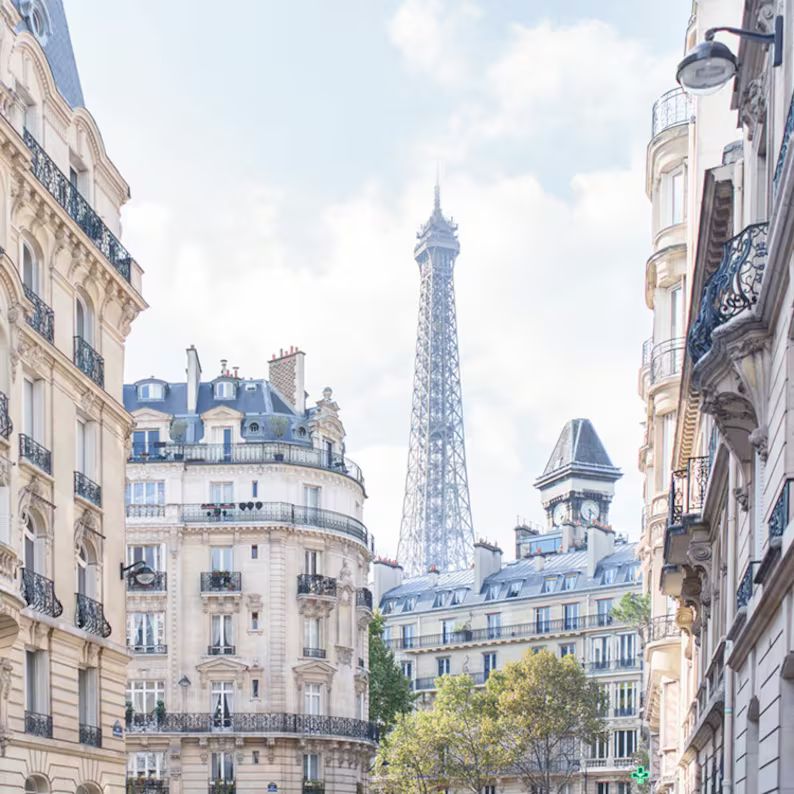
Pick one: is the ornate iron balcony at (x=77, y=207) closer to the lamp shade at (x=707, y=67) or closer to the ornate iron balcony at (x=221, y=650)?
the lamp shade at (x=707, y=67)

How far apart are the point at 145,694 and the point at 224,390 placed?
1413 centimetres

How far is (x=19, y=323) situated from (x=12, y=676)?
5.96 meters

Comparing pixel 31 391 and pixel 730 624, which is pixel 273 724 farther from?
pixel 730 624

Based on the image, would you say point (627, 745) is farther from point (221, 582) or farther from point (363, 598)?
point (221, 582)

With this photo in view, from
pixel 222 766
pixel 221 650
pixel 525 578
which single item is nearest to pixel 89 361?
pixel 221 650

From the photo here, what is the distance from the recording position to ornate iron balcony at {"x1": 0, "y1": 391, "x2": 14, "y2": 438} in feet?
80.5

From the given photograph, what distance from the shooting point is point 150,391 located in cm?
6812

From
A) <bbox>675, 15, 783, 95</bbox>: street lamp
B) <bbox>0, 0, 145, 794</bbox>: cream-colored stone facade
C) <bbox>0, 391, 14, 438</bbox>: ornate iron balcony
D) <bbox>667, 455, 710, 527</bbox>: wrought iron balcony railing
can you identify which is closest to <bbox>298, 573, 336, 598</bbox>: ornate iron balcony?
<bbox>0, 0, 145, 794</bbox>: cream-colored stone facade

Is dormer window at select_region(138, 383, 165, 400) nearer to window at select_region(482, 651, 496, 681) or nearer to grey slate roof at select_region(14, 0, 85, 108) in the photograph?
window at select_region(482, 651, 496, 681)

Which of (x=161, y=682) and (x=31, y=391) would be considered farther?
(x=161, y=682)

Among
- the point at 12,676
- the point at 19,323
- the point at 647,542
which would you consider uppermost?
the point at 19,323

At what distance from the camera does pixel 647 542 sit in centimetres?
3822

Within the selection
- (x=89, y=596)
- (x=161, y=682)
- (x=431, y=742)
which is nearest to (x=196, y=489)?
(x=161, y=682)

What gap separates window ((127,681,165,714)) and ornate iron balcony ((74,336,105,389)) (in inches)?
1237
